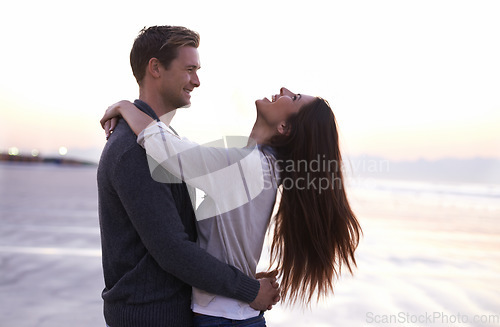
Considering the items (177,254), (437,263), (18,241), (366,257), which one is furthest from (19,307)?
(437,263)

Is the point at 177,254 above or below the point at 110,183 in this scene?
below

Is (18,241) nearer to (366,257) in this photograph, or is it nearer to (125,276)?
(366,257)

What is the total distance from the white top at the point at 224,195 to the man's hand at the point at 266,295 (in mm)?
37

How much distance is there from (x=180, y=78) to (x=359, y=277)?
4.41 m

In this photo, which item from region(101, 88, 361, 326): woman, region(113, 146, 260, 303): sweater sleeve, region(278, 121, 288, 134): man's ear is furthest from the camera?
region(278, 121, 288, 134): man's ear

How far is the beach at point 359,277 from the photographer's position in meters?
4.43

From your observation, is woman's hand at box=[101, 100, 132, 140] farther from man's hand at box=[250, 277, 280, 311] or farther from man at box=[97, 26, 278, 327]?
man's hand at box=[250, 277, 280, 311]

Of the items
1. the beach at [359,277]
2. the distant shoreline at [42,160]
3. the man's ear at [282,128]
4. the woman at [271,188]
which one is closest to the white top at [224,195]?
the woman at [271,188]

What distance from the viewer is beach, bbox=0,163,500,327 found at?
4.43m

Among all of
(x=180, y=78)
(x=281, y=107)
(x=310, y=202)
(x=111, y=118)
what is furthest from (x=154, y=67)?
(x=310, y=202)

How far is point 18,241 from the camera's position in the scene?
725 cm

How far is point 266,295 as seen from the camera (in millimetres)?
1885

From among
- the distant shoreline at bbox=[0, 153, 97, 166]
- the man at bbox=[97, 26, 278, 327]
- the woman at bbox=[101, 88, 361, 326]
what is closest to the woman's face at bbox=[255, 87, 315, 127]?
the woman at bbox=[101, 88, 361, 326]

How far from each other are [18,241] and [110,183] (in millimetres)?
6360
